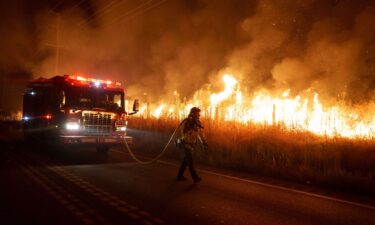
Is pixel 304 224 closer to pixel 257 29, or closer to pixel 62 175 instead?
pixel 62 175

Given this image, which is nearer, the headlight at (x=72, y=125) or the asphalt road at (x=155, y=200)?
the asphalt road at (x=155, y=200)

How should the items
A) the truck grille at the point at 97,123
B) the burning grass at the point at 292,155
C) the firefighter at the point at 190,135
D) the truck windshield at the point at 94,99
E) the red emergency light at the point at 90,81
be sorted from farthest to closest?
the red emergency light at the point at 90,81 → the truck windshield at the point at 94,99 → the truck grille at the point at 97,123 → the burning grass at the point at 292,155 → the firefighter at the point at 190,135

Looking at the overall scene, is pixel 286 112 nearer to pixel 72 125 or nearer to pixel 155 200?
pixel 72 125

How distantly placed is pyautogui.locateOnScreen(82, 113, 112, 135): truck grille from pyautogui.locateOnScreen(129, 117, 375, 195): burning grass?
2582mm

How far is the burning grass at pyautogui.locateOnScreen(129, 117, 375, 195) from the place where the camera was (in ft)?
27.7

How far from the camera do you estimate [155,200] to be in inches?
247

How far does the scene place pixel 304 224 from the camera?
202 inches

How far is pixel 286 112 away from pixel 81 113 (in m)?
9.93

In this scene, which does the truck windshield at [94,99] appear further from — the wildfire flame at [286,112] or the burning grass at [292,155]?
the wildfire flame at [286,112]

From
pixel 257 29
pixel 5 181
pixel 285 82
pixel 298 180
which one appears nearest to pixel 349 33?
pixel 285 82

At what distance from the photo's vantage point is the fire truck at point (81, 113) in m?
11.2

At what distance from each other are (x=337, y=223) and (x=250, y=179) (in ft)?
11.3

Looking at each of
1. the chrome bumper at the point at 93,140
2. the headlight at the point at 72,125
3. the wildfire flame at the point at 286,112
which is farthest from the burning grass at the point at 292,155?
the headlight at the point at 72,125

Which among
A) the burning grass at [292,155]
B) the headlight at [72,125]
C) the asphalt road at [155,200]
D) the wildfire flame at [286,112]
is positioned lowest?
the asphalt road at [155,200]
